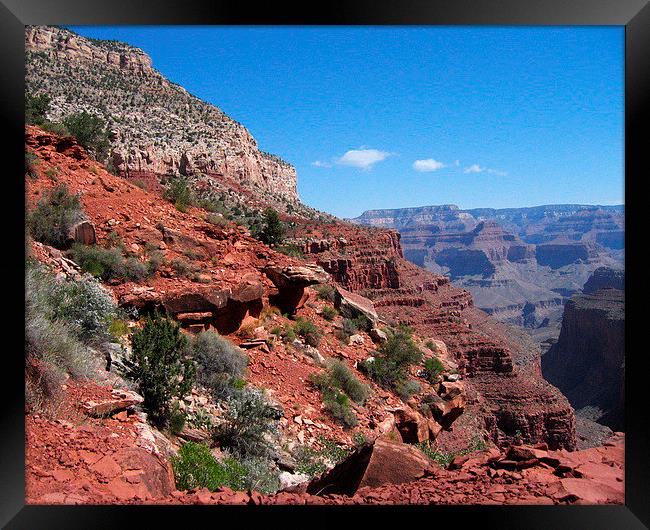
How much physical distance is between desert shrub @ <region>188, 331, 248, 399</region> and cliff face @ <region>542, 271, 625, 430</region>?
164 feet

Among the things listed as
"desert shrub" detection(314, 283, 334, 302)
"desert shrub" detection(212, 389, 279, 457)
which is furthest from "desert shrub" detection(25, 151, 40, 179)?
"desert shrub" detection(314, 283, 334, 302)

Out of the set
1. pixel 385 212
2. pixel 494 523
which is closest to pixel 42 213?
pixel 494 523

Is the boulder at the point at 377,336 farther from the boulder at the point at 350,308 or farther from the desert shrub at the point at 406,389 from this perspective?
the desert shrub at the point at 406,389

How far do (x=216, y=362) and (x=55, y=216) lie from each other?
11.7 feet

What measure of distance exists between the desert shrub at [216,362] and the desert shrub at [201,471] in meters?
1.77

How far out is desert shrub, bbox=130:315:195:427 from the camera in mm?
6035

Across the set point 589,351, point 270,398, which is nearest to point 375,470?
point 270,398

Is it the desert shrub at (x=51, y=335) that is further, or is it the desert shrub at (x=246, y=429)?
the desert shrub at (x=246, y=429)

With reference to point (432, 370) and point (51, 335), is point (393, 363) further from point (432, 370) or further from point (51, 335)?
point (51, 335)

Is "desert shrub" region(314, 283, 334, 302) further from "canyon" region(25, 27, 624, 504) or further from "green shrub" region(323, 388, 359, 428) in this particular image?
"green shrub" region(323, 388, 359, 428)

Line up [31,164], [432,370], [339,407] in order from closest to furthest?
[339,407], [31,164], [432,370]

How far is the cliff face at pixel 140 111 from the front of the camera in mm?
38312

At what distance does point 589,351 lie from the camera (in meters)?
63.2
